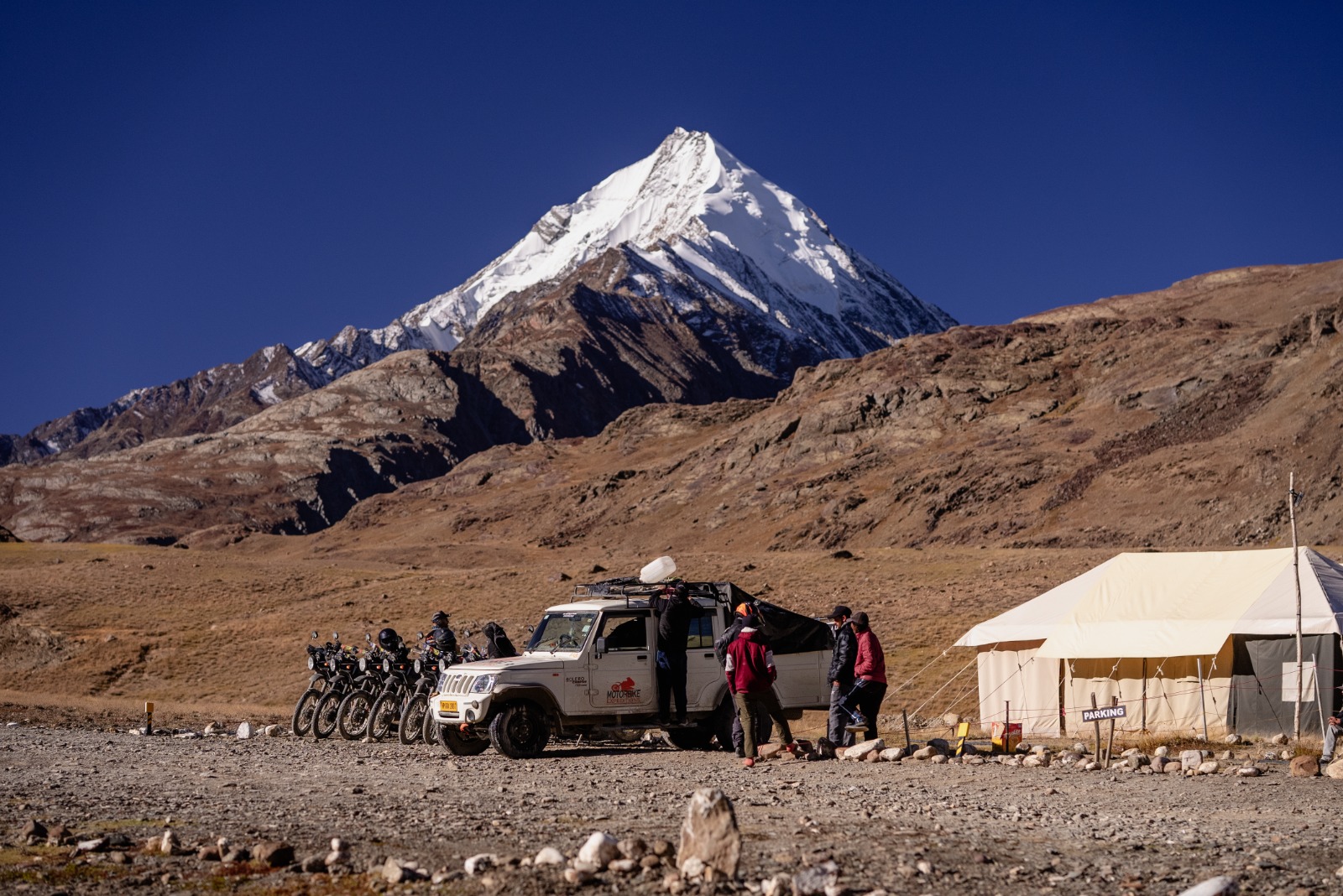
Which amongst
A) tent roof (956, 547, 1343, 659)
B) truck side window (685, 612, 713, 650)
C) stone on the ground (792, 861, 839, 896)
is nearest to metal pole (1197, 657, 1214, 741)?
tent roof (956, 547, 1343, 659)

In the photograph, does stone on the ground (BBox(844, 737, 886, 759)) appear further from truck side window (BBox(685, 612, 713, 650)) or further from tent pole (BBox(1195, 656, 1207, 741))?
tent pole (BBox(1195, 656, 1207, 741))

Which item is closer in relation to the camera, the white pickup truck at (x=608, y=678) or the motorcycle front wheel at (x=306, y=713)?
the white pickup truck at (x=608, y=678)

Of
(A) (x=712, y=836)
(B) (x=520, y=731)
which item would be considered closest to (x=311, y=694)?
(B) (x=520, y=731)

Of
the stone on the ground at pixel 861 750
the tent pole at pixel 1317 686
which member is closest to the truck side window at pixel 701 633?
the stone on the ground at pixel 861 750

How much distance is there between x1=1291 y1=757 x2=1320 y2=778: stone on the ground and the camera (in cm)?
1395

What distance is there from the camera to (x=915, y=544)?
76625 millimetres

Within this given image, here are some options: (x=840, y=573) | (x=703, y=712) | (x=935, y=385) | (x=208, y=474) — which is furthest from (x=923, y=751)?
(x=208, y=474)

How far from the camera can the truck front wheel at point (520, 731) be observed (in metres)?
16.2

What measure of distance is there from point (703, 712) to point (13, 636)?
33423 millimetres

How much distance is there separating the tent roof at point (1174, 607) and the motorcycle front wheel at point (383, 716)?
9832 mm

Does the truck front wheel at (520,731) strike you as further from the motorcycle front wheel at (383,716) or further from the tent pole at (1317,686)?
the tent pole at (1317,686)

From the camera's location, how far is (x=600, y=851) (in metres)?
7.72

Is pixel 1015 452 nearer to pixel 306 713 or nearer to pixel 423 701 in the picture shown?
pixel 306 713

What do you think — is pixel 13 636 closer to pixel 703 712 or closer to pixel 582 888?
pixel 703 712
